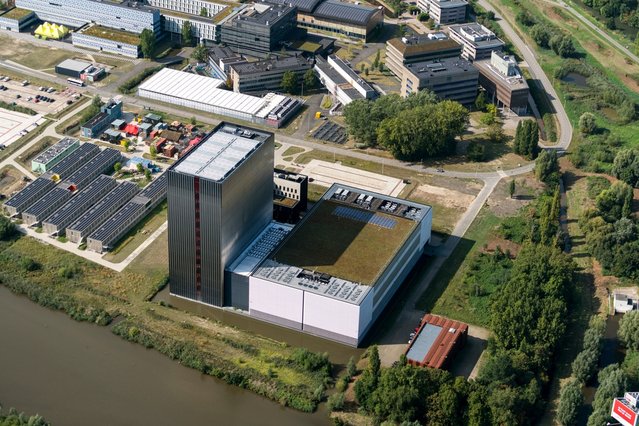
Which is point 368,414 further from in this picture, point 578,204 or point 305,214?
point 578,204

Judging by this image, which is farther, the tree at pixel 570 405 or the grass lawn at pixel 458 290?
the grass lawn at pixel 458 290

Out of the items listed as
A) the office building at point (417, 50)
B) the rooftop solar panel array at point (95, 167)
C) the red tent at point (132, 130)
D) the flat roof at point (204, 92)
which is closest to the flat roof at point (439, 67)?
the office building at point (417, 50)

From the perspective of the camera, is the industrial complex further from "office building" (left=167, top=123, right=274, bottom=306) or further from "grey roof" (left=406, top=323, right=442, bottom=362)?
"grey roof" (left=406, top=323, right=442, bottom=362)

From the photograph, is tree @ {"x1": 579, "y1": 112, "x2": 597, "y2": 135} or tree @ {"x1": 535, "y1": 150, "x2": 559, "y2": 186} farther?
tree @ {"x1": 579, "y1": 112, "x2": 597, "y2": 135}

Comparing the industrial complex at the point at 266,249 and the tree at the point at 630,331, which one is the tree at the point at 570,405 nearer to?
the tree at the point at 630,331

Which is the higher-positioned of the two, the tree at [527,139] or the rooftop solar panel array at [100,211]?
the tree at [527,139]

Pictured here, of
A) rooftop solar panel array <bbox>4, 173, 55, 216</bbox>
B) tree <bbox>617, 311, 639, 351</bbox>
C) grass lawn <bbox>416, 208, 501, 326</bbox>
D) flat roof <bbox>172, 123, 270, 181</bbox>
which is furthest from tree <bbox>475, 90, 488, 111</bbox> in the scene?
rooftop solar panel array <bbox>4, 173, 55, 216</bbox>
